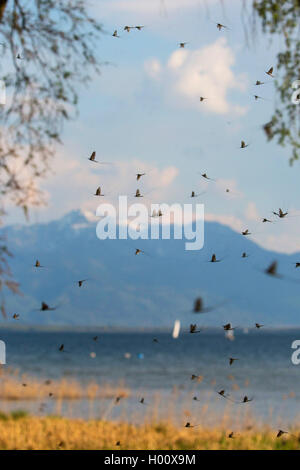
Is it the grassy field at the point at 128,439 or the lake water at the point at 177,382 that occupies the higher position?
the lake water at the point at 177,382

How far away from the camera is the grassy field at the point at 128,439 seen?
64.6 ft

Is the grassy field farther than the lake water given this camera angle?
No

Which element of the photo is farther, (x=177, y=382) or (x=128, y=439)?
(x=177, y=382)

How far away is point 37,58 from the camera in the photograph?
11508mm

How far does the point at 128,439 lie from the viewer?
21359 mm

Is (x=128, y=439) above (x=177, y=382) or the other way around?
the other way around

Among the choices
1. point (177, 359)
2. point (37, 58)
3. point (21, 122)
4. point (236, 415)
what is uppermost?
A: point (177, 359)

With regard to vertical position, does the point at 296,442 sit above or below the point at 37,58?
below

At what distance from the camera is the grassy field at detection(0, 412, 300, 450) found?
1968 centimetres

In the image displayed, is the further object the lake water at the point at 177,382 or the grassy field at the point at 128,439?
the lake water at the point at 177,382

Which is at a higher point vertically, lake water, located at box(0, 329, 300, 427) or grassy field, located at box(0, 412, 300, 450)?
lake water, located at box(0, 329, 300, 427)
